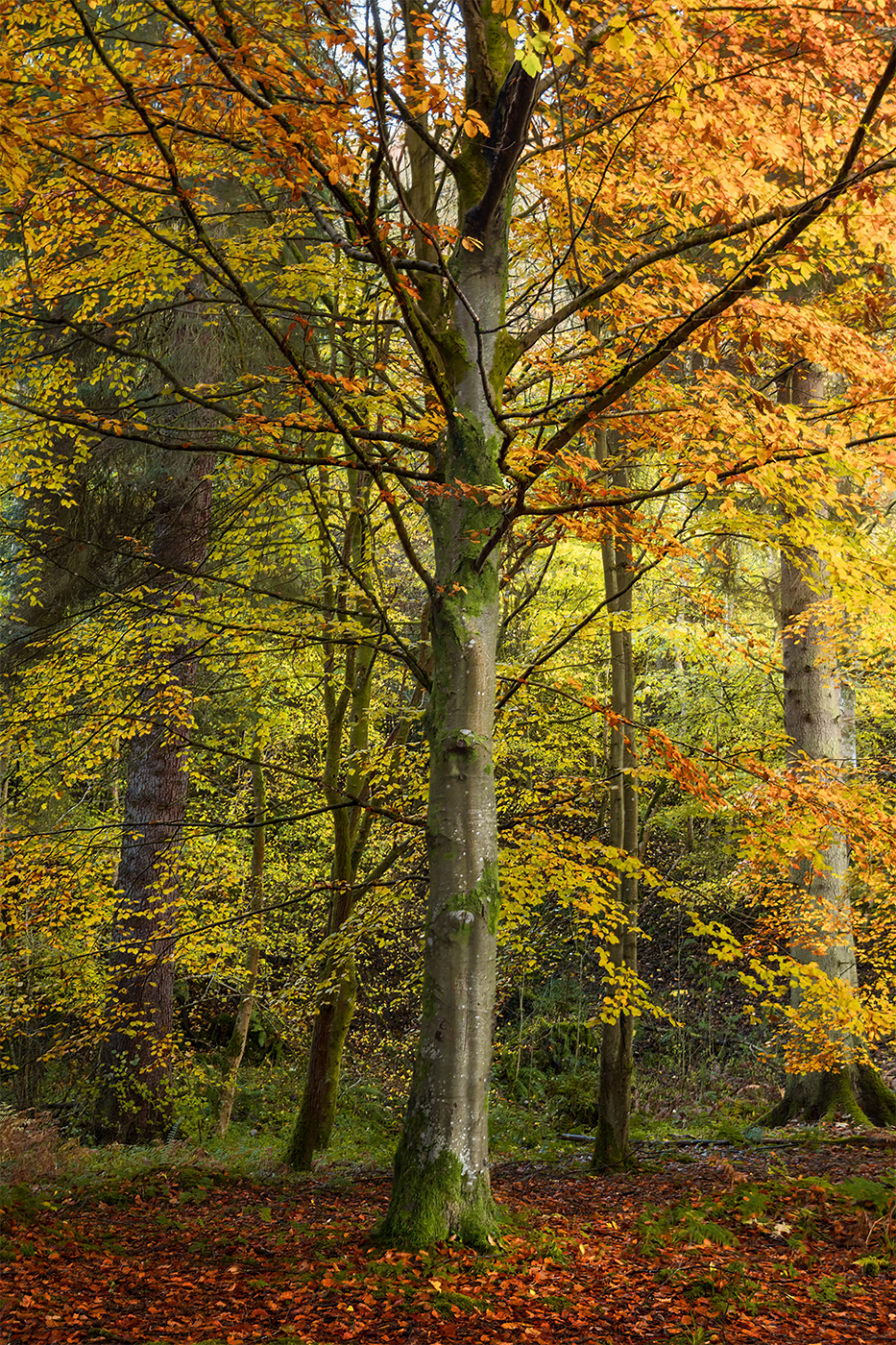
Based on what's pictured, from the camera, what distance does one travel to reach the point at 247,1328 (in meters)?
3.28

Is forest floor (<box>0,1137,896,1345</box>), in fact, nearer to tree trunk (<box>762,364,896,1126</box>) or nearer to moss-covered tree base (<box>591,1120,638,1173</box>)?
moss-covered tree base (<box>591,1120,638,1173</box>)

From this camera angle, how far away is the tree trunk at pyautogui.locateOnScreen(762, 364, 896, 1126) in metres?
7.48

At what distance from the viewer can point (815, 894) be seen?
26.1 feet

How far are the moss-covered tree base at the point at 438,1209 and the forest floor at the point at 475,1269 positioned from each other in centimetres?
9

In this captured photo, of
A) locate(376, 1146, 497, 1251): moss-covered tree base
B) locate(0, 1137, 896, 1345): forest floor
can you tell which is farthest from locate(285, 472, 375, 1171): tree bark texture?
locate(376, 1146, 497, 1251): moss-covered tree base

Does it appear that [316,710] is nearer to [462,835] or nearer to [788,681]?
[788,681]

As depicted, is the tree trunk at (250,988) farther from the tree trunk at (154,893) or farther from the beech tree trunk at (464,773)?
the beech tree trunk at (464,773)


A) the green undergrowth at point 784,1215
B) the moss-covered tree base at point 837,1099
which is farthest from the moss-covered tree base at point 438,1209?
the moss-covered tree base at point 837,1099

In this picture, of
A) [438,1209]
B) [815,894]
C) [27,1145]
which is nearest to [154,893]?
[27,1145]

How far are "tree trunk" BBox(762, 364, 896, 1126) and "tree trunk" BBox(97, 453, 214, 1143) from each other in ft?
Result: 18.6

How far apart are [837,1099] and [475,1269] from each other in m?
5.65

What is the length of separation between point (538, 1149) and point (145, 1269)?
18.5 feet

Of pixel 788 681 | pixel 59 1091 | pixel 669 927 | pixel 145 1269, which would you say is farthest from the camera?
pixel 669 927

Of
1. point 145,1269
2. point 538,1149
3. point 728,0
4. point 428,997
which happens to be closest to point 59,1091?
point 538,1149
